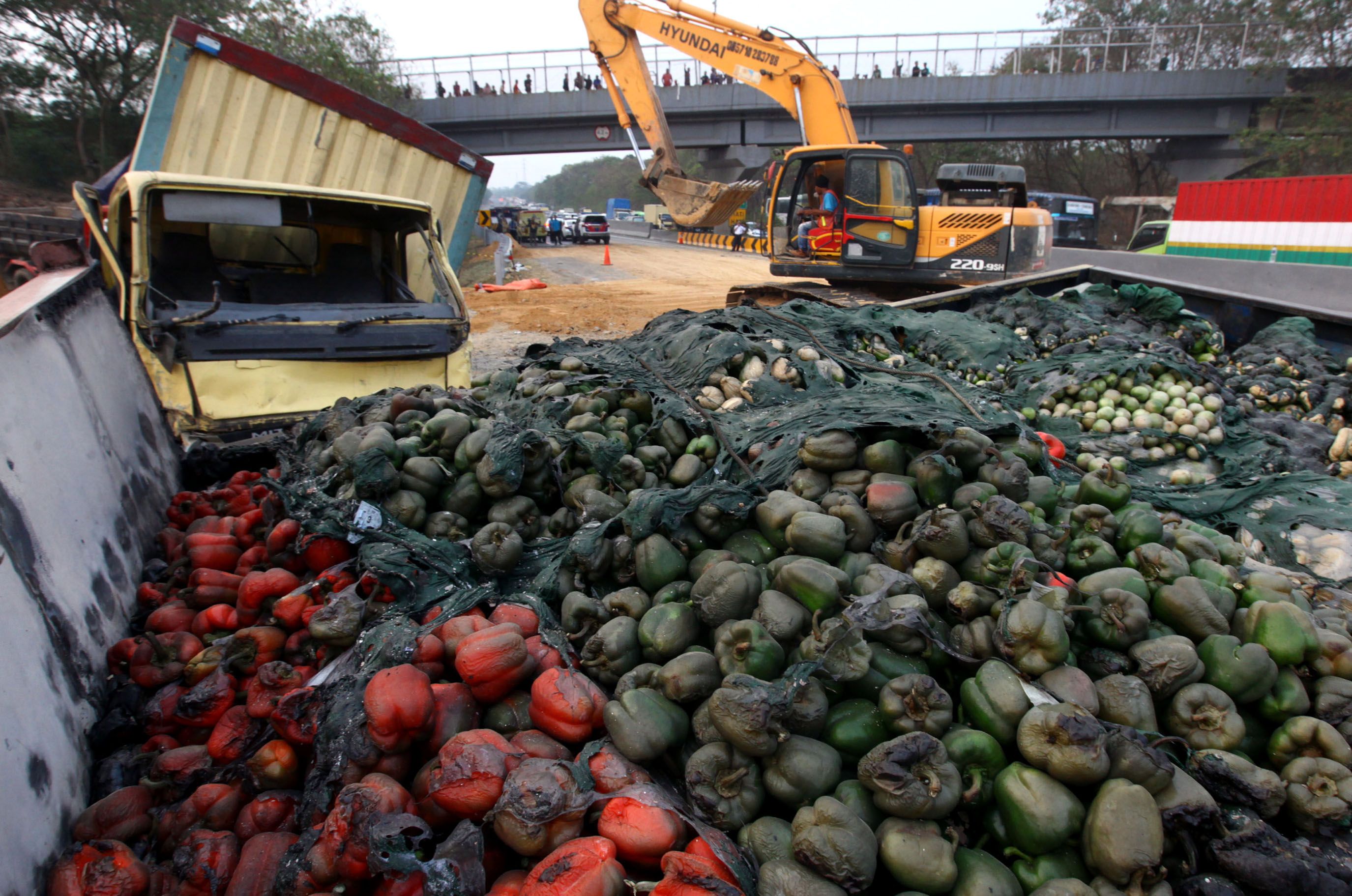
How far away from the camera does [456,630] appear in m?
3.05

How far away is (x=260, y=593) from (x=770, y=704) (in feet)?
7.77

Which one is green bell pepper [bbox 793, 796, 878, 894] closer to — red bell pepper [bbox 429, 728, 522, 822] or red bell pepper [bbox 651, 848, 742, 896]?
red bell pepper [bbox 651, 848, 742, 896]

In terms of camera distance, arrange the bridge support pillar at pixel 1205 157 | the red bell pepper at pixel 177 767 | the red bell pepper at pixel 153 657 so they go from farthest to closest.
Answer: the bridge support pillar at pixel 1205 157, the red bell pepper at pixel 153 657, the red bell pepper at pixel 177 767

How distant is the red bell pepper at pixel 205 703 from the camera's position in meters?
2.92

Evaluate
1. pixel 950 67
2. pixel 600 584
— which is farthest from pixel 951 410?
pixel 950 67

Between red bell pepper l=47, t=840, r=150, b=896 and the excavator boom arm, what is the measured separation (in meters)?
14.3

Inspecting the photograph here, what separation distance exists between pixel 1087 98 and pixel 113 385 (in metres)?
43.6

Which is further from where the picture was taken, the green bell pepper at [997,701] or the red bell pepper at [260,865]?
the green bell pepper at [997,701]

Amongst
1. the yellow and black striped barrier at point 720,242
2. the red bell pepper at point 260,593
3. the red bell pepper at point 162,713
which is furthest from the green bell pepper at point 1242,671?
the yellow and black striped barrier at point 720,242

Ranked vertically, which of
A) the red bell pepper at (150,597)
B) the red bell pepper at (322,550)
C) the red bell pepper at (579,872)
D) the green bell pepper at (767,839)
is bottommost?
the green bell pepper at (767,839)

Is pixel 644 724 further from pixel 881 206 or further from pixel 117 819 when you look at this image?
pixel 881 206

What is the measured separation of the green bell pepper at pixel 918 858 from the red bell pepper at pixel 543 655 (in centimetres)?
129

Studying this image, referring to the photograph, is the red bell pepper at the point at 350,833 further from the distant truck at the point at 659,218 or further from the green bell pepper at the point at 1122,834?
the distant truck at the point at 659,218

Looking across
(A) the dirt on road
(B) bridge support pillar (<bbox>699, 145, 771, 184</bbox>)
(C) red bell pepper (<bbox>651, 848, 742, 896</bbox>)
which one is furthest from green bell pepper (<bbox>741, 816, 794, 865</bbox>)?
(B) bridge support pillar (<bbox>699, 145, 771, 184</bbox>)
